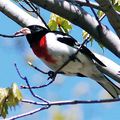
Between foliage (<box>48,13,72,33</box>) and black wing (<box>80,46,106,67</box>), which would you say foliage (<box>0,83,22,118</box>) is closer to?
black wing (<box>80,46,106,67</box>)

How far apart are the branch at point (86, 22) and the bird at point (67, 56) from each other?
0.52 metres

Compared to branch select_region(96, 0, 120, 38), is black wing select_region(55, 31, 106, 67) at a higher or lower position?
higher

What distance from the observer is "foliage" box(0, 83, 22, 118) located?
9.23 feet

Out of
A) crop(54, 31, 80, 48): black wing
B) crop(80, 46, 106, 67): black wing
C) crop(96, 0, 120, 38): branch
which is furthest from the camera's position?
crop(54, 31, 80, 48): black wing

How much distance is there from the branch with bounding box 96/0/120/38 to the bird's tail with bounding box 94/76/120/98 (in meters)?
0.93

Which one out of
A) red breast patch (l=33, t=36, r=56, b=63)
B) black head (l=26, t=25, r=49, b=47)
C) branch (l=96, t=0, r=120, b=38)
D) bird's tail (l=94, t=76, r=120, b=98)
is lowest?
bird's tail (l=94, t=76, r=120, b=98)

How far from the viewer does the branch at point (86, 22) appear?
8.11 feet

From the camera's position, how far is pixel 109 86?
3289 millimetres

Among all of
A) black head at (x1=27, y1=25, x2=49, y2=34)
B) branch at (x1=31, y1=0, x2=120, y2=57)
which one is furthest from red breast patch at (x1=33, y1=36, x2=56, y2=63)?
branch at (x1=31, y1=0, x2=120, y2=57)

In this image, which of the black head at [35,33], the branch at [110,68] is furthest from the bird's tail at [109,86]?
the black head at [35,33]

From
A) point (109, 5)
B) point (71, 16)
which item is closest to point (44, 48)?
point (71, 16)

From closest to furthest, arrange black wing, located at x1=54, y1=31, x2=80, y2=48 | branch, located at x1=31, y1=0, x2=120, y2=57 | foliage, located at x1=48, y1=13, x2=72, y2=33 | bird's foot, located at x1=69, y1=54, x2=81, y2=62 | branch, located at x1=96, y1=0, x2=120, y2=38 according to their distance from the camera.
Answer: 1. branch, located at x1=96, y1=0, x2=120, y2=38
2. branch, located at x1=31, y1=0, x2=120, y2=57
3. bird's foot, located at x1=69, y1=54, x2=81, y2=62
4. black wing, located at x1=54, y1=31, x2=80, y2=48
5. foliage, located at x1=48, y1=13, x2=72, y2=33

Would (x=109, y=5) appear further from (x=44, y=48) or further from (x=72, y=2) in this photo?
(x=44, y=48)

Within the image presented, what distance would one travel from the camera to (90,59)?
328 centimetres
